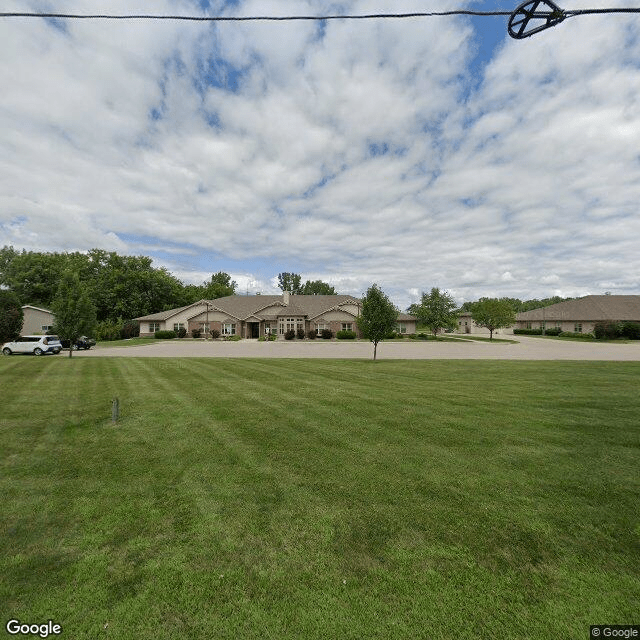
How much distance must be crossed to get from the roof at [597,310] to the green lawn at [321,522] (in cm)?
6595

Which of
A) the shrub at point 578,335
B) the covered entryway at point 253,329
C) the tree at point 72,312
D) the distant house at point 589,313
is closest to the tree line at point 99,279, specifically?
the covered entryway at point 253,329

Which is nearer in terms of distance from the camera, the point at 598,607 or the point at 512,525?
the point at 598,607

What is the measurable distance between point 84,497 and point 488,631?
5464mm

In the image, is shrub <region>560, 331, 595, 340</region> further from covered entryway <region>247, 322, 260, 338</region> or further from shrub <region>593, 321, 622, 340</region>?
covered entryway <region>247, 322, 260, 338</region>

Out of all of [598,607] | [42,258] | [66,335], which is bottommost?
[598,607]

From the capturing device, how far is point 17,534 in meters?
4.20

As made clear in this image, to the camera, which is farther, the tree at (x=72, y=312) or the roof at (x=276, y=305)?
the roof at (x=276, y=305)

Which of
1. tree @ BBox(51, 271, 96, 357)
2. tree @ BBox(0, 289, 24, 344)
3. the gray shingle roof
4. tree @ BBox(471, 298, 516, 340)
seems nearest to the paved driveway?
tree @ BBox(51, 271, 96, 357)

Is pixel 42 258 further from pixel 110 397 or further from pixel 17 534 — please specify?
pixel 17 534

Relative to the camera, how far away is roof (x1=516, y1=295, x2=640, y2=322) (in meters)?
59.3

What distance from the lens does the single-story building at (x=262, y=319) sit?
181 ft

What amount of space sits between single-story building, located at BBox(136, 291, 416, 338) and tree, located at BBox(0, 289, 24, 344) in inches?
753

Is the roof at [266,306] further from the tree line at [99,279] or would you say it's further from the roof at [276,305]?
the tree line at [99,279]

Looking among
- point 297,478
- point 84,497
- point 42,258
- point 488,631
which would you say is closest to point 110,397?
point 84,497
